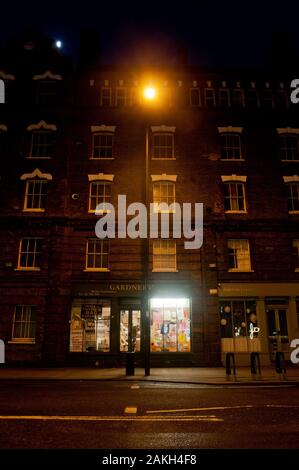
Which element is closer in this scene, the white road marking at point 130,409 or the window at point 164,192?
the white road marking at point 130,409

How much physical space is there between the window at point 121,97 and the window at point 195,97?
13.6 feet

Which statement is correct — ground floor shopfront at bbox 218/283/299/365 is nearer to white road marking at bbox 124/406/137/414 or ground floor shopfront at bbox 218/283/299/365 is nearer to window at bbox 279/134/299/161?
window at bbox 279/134/299/161

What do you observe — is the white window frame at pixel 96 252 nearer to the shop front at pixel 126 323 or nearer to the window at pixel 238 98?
the shop front at pixel 126 323

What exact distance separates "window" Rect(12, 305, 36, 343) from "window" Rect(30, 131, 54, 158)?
8.85 meters

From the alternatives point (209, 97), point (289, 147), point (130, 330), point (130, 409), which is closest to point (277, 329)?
point (130, 330)

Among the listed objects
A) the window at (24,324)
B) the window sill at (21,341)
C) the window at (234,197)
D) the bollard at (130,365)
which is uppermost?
the window at (234,197)

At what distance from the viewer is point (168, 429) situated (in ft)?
20.8

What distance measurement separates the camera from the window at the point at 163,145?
20.3m

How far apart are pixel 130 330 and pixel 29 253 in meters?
6.95

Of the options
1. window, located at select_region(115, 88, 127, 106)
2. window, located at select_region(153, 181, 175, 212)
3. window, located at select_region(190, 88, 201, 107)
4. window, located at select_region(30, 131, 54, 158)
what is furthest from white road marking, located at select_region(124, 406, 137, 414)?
window, located at select_region(190, 88, 201, 107)

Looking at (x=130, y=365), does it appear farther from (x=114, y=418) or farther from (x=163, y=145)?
(x=163, y=145)

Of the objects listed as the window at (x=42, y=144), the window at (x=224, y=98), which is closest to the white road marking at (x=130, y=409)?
the window at (x=42, y=144)
